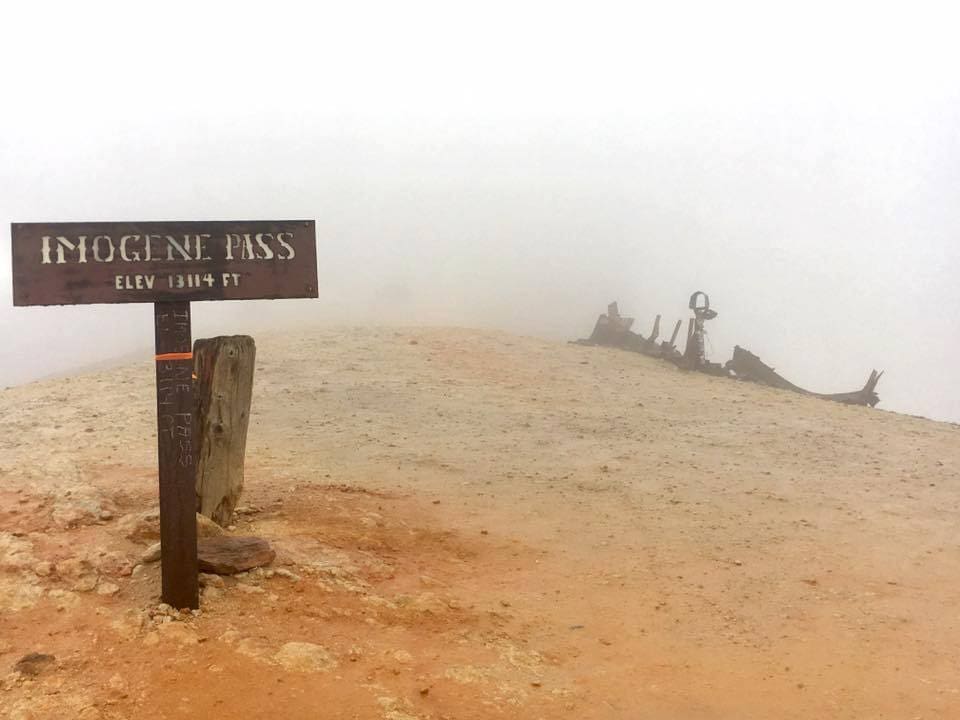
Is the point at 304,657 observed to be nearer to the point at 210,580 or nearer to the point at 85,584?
the point at 210,580

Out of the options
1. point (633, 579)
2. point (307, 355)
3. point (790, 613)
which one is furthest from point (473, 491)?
point (307, 355)

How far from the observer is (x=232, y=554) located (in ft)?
16.3

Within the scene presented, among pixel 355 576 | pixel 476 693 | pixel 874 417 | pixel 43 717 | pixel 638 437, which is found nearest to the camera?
pixel 43 717

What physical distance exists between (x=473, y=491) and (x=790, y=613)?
3666 millimetres

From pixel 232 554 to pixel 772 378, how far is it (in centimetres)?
1578

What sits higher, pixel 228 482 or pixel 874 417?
pixel 228 482

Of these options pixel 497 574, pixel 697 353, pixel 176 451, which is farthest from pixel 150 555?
pixel 697 353

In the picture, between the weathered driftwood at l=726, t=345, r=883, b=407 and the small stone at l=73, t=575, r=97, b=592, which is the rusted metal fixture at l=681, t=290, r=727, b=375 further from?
the small stone at l=73, t=575, r=97, b=592

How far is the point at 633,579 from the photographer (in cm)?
592

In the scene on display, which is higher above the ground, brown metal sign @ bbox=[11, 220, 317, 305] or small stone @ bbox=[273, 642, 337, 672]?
brown metal sign @ bbox=[11, 220, 317, 305]

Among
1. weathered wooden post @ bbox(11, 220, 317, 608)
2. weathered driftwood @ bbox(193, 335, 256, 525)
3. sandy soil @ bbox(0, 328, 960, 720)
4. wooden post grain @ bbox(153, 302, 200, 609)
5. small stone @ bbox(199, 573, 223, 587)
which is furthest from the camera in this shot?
weathered driftwood @ bbox(193, 335, 256, 525)

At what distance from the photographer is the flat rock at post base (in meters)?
4.84

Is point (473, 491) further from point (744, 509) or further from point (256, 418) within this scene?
point (256, 418)

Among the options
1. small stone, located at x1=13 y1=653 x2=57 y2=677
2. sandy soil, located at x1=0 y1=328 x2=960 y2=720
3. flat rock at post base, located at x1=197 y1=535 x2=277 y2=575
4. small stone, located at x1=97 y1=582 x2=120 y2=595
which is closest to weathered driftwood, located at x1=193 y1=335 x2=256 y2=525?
sandy soil, located at x1=0 y1=328 x2=960 y2=720
